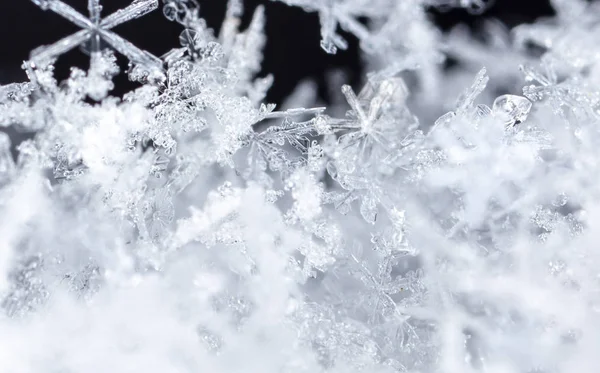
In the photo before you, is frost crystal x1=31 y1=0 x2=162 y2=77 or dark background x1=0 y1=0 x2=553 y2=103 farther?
dark background x1=0 y1=0 x2=553 y2=103

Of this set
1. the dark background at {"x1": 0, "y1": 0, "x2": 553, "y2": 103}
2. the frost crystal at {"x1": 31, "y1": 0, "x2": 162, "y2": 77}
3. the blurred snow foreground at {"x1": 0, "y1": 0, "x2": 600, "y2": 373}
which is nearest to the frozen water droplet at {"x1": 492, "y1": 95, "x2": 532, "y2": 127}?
the blurred snow foreground at {"x1": 0, "y1": 0, "x2": 600, "y2": 373}

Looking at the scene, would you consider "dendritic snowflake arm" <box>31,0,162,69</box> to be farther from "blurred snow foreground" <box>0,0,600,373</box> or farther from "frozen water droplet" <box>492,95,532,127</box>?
"frozen water droplet" <box>492,95,532,127</box>

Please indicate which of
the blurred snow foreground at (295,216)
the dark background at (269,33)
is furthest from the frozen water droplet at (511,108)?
the dark background at (269,33)

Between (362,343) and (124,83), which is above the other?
(124,83)

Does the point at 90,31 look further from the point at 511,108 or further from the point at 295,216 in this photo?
the point at 511,108

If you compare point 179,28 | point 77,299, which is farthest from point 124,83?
point 77,299

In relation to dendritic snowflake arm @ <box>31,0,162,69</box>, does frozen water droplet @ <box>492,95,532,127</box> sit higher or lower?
lower

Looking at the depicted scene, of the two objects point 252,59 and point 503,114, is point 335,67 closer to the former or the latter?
point 252,59
